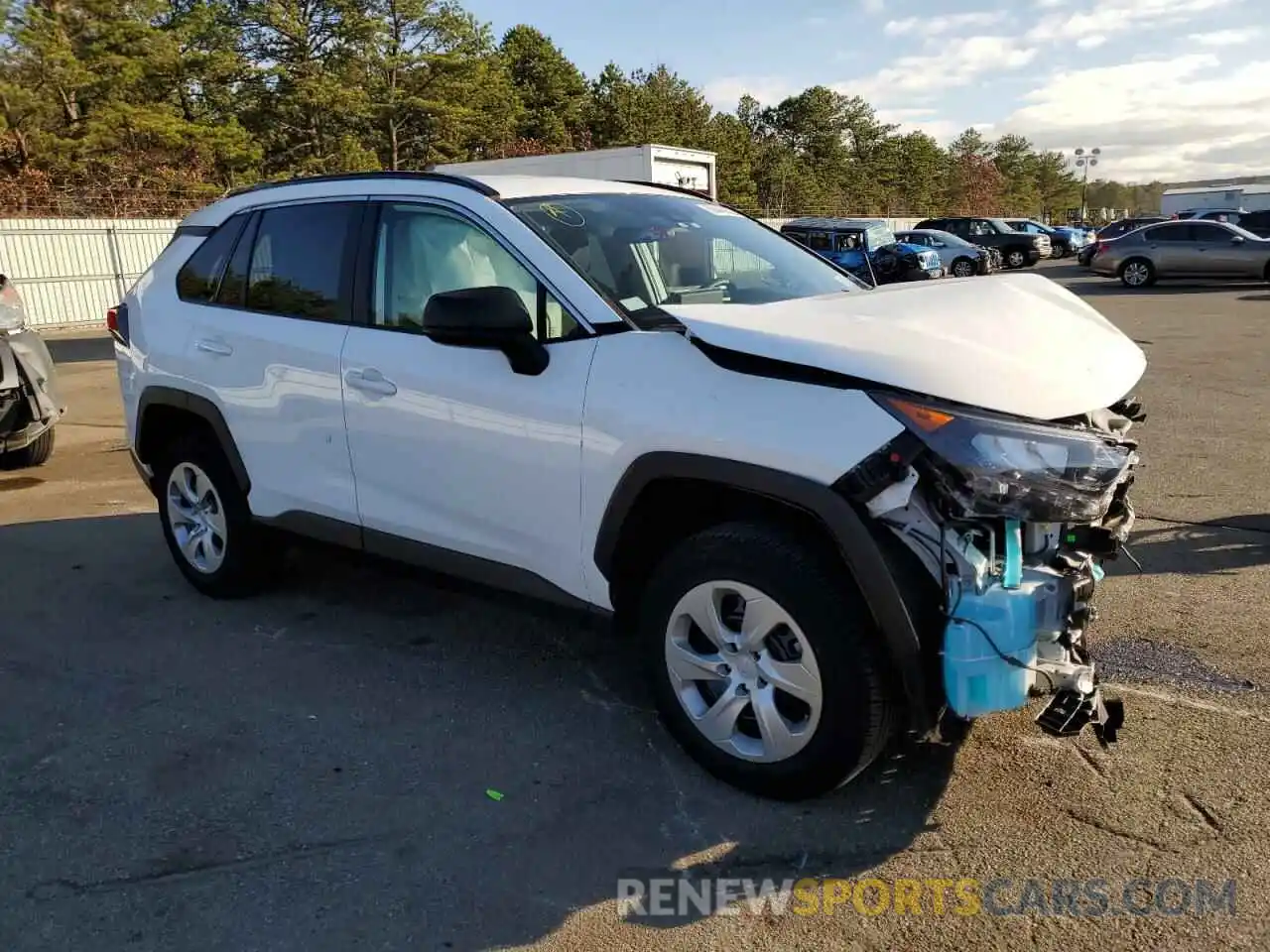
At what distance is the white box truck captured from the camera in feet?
51.9

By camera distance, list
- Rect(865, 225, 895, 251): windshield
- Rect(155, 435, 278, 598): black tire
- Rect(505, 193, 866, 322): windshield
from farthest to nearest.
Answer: Rect(865, 225, 895, 251): windshield → Rect(155, 435, 278, 598): black tire → Rect(505, 193, 866, 322): windshield

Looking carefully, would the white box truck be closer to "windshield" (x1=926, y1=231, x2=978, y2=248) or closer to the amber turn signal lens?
"windshield" (x1=926, y1=231, x2=978, y2=248)

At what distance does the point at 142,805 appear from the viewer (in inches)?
125

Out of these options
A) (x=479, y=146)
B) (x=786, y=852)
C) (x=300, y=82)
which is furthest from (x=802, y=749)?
(x=479, y=146)

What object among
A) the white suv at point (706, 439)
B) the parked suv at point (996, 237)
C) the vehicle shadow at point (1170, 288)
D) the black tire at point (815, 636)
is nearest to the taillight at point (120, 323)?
the white suv at point (706, 439)

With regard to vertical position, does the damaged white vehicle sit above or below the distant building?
below

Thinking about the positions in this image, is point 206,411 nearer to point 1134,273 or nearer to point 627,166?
point 627,166

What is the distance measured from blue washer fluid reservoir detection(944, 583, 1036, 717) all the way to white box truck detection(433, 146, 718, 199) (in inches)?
512

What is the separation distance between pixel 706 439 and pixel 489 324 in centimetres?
80

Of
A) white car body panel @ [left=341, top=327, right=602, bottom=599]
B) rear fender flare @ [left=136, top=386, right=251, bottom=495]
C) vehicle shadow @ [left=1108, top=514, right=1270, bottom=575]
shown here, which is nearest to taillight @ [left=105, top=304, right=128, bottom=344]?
rear fender flare @ [left=136, top=386, right=251, bottom=495]

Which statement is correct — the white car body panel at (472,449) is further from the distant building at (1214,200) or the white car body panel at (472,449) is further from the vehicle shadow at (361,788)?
the distant building at (1214,200)

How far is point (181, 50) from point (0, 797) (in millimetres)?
37859

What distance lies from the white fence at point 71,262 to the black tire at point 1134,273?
9.39 metres

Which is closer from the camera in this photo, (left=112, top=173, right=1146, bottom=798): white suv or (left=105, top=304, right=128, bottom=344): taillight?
(left=112, top=173, right=1146, bottom=798): white suv
